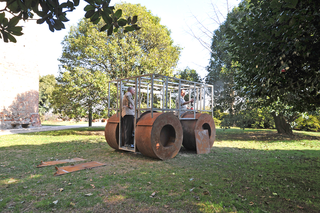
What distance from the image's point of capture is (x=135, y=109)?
22.9 feet

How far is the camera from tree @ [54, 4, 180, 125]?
13469 millimetres

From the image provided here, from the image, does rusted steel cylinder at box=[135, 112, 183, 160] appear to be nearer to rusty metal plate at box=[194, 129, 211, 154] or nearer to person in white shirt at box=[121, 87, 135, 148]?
person in white shirt at box=[121, 87, 135, 148]

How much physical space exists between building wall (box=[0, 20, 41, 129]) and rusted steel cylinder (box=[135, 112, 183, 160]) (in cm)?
1460

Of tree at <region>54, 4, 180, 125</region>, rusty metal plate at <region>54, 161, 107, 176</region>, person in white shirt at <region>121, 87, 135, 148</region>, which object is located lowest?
rusty metal plate at <region>54, 161, 107, 176</region>

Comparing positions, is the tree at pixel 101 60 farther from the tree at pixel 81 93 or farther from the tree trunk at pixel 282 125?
the tree trunk at pixel 282 125

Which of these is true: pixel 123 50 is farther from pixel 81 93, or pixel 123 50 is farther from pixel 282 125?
pixel 282 125

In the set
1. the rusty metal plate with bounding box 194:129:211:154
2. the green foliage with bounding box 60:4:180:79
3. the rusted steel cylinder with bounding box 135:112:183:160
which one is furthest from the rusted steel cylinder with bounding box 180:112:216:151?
the green foliage with bounding box 60:4:180:79

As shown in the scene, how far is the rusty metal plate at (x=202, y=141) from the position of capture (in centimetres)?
792

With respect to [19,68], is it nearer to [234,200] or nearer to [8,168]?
[8,168]

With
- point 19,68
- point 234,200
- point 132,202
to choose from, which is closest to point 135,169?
point 132,202

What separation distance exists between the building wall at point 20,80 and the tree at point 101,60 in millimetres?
4125

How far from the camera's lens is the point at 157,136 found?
6430 mm

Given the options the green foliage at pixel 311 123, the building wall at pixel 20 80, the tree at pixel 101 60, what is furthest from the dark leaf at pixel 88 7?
the green foliage at pixel 311 123

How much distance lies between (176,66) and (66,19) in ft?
49.4
